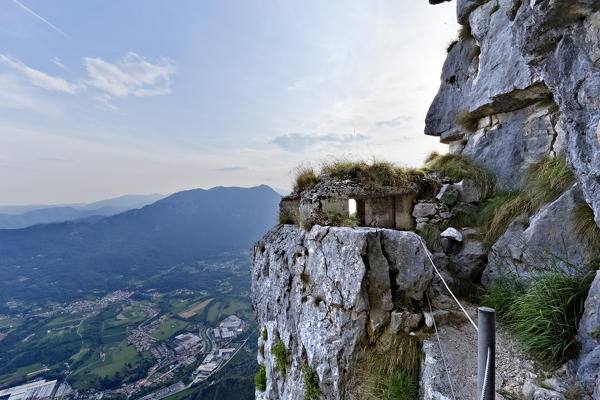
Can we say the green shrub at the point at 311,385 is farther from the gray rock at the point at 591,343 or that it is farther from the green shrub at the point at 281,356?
the gray rock at the point at 591,343

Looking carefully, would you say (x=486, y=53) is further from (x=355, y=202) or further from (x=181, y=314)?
(x=181, y=314)

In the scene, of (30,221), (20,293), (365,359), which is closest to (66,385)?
(365,359)

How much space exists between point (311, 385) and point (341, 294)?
2036 millimetres

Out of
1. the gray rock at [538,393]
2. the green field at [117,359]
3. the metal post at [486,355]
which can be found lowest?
the green field at [117,359]

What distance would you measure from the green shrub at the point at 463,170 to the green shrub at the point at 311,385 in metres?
6.96

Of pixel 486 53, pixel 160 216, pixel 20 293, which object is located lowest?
pixel 20 293

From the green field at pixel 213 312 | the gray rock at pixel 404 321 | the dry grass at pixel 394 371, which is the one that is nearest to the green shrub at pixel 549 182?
the gray rock at pixel 404 321

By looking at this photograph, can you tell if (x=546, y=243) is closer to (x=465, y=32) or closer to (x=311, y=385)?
(x=311, y=385)

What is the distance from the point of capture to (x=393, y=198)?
24.8 feet

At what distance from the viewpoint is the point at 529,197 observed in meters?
5.37

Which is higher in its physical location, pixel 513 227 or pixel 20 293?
pixel 513 227

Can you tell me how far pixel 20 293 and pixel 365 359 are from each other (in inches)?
4310

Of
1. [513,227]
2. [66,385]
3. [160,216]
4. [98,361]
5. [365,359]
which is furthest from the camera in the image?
[160,216]

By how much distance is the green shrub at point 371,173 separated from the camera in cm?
683
